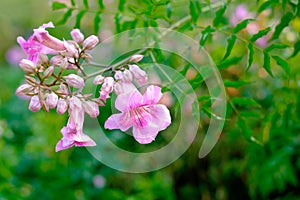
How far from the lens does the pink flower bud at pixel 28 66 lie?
855mm

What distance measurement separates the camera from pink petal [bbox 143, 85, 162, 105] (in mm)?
846

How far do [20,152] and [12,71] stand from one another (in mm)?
1417

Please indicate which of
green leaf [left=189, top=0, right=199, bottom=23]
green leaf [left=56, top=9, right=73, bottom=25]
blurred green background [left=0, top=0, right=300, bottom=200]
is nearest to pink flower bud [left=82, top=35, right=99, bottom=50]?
green leaf [left=189, top=0, right=199, bottom=23]

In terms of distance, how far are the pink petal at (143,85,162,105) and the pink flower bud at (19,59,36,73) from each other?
179mm

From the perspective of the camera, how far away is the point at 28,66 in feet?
2.82

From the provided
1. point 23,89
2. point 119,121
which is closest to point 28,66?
point 23,89

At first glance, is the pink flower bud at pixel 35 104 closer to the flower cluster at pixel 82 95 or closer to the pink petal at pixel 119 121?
the flower cluster at pixel 82 95

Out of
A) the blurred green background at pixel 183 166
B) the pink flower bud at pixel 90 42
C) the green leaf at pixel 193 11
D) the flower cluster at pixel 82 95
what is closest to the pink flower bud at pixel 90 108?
the flower cluster at pixel 82 95

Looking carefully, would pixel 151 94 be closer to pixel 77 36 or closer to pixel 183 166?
pixel 77 36

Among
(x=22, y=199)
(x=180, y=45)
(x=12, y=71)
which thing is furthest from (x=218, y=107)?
(x=12, y=71)

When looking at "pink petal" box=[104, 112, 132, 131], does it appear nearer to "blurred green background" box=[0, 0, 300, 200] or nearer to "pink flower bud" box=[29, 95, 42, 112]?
"pink flower bud" box=[29, 95, 42, 112]

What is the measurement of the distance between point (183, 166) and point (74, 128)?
160 centimetres

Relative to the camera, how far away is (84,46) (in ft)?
2.98

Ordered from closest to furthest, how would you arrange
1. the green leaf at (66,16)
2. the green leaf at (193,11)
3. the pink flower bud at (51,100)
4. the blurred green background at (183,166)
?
the pink flower bud at (51,100), the green leaf at (193,11), the green leaf at (66,16), the blurred green background at (183,166)
